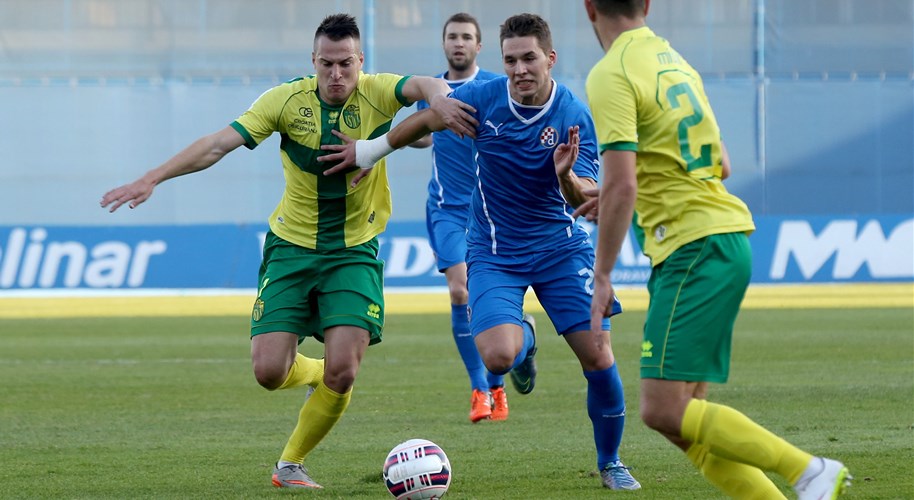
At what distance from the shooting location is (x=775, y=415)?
28.8 feet

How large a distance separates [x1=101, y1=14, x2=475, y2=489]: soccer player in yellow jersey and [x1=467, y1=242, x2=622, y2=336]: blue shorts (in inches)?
20.6

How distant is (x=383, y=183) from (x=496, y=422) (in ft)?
7.45

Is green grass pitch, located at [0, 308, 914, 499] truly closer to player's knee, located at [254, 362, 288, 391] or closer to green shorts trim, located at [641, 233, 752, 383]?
player's knee, located at [254, 362, 288, 391]

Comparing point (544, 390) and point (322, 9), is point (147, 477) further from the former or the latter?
point (322, 9)

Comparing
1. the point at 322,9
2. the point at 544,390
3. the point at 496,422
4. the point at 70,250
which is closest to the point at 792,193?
the point at 322,9

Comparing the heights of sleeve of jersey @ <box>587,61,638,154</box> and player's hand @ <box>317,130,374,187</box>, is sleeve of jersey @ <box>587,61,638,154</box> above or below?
above

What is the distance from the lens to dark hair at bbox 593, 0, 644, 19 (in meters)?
4.95

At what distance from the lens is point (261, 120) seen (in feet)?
22.7

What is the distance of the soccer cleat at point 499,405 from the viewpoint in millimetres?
8992

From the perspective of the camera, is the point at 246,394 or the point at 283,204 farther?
the point at 246,394

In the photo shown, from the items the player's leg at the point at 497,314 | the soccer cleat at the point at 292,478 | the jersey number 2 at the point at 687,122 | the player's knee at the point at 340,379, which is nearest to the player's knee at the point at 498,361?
the player's leg at the point at 497,314

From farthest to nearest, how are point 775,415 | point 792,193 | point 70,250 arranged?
point 792,193 → point 70,250 → point 775,415

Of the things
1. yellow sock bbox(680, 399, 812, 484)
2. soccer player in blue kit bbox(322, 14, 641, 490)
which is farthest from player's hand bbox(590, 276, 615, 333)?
soccer player in blue kit bbox(322, 14, 641, 490)

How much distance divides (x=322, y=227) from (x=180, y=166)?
0.82 metres
